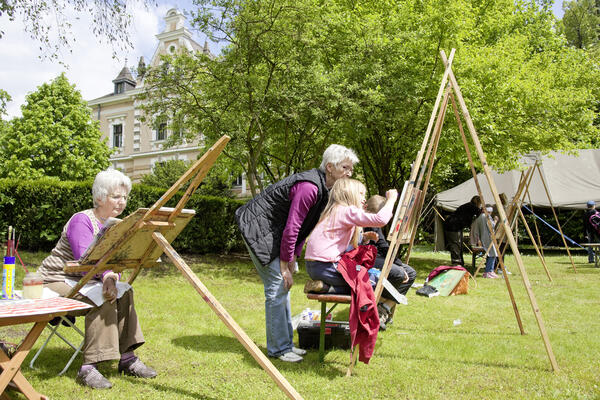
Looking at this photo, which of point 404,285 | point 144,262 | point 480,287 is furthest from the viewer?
point 480,287

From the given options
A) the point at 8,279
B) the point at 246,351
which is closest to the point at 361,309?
the point at 246,351

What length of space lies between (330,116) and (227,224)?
14.4 ft

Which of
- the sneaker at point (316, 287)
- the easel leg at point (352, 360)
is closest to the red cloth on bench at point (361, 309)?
the easel leg at point (352, 360)

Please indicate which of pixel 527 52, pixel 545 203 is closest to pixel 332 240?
pixel 545 203

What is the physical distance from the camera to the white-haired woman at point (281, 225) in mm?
3715

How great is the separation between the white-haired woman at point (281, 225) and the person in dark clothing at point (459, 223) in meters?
8.51

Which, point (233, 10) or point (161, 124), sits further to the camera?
point (161, 124)

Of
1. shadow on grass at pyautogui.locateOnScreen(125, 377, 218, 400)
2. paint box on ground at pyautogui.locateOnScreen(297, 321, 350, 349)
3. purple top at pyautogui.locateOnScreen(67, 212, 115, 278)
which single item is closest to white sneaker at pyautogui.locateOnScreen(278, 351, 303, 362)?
paint box on ground at pyautogui.locateOnScreen(297, 321, 350, 349)

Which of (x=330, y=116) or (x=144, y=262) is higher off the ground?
(x=330, y=116)

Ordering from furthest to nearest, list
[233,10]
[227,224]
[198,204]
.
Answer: [227,224] < [198,204] < [233,10]

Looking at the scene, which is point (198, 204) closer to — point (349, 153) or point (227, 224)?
point (227, 224)

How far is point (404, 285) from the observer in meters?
5.20

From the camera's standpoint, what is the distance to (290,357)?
3.80 meters

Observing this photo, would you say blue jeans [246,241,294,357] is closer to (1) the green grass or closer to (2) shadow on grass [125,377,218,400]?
(1) the green grass
